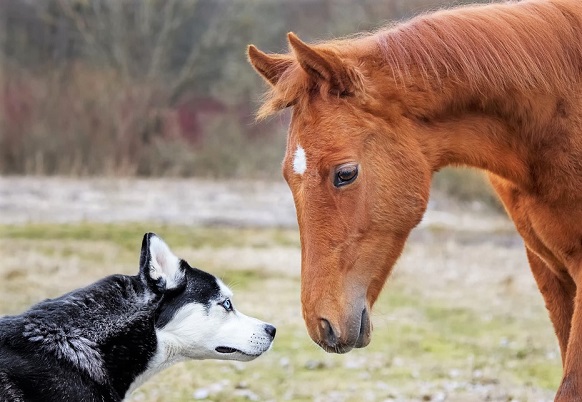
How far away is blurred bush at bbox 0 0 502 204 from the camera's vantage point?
83.3 ft

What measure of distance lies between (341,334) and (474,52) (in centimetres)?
166

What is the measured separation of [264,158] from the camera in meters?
26.2

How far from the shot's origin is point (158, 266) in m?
5.49

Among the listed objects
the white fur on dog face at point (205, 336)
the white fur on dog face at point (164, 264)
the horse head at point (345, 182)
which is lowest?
the white fur on dog face at point (205, 336)

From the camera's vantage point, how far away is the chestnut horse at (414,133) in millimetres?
4418

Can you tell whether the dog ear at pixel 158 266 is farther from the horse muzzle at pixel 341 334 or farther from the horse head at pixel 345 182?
the horse muzzle at pixel 341 334

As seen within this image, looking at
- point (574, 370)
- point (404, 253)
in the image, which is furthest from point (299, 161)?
point (404, 253)

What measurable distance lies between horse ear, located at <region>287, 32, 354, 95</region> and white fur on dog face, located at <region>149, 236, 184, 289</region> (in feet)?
5.27

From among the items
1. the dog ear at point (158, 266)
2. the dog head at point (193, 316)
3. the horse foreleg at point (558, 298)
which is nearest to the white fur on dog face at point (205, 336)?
the dog head at point (193, 316)

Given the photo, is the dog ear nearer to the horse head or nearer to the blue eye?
the blue eye

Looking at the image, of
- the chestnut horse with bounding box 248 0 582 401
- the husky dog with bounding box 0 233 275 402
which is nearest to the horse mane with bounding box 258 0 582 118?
the chestnut horse with bounding box 248 0 582 401

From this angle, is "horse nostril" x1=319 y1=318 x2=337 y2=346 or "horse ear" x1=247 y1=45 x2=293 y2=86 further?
"horse ear" x1=247 y1=45 x2=293 y2=86

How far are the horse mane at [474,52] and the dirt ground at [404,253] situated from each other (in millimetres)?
3472

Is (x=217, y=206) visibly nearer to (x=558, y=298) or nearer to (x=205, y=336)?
(x=205, y=336)
